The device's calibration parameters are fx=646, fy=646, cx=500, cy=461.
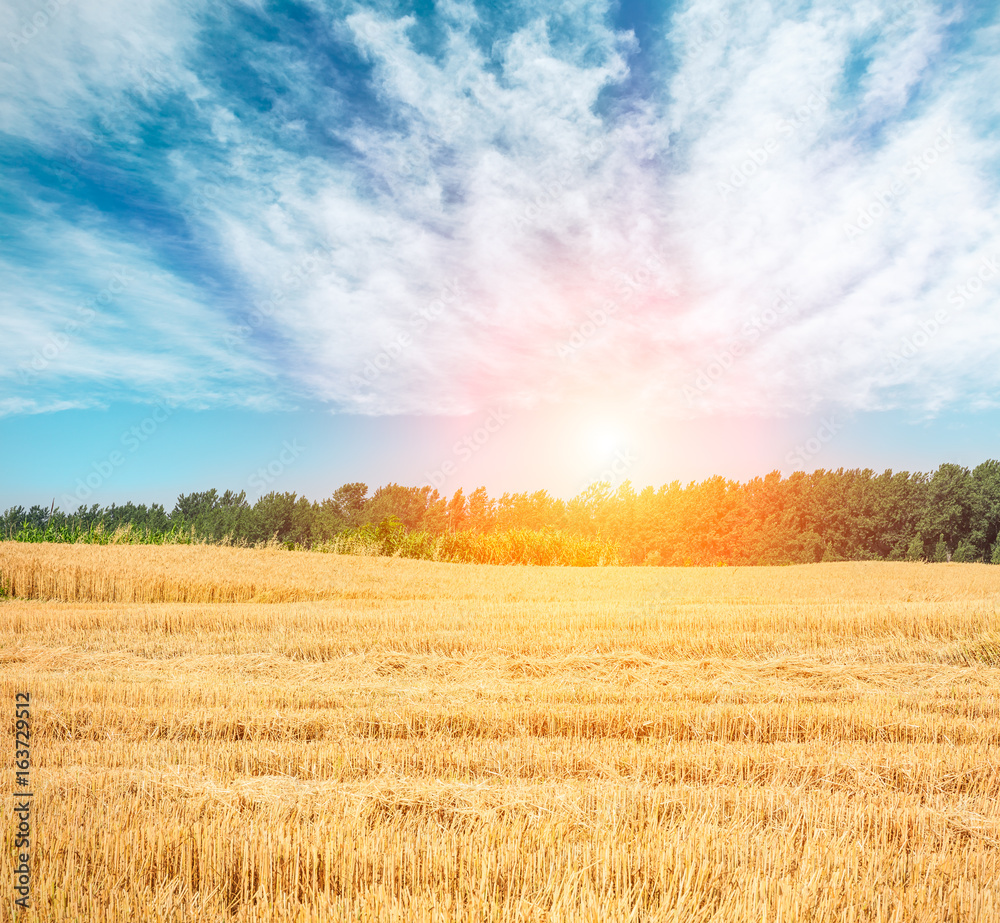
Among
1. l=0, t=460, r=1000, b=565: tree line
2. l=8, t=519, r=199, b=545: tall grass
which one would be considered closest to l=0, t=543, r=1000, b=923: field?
l=8, t=519, r=199, b=545: tall grass

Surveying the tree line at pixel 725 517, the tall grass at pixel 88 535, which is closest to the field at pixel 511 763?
the tall grass at pixel 88 535

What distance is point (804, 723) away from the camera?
729 centimetres

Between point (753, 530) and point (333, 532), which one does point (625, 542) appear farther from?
point (333, 532)

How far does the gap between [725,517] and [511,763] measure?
149 ft

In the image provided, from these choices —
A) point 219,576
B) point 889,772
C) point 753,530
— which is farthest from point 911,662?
point 753,530

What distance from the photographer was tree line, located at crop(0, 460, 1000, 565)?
44.4 meters

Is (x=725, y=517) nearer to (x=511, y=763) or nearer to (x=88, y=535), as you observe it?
(x=88, y=535)

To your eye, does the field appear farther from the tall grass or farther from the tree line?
the tree line

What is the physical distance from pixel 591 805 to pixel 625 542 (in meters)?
44.7

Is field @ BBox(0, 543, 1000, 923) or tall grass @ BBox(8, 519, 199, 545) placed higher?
tall grass @ BBox(8, 519, 199, 545)

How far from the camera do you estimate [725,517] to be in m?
47.8

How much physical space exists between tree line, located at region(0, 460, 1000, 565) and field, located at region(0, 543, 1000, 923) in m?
30.6

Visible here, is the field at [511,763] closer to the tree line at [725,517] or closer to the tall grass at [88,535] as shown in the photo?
the tall grass at [88,535]

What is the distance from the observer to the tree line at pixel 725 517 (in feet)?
146
